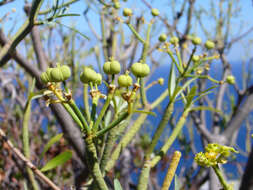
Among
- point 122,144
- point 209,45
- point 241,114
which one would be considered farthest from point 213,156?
point 241,114

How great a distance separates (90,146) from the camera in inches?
11.6

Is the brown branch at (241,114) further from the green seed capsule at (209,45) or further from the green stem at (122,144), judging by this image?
the green stem at (122,144)

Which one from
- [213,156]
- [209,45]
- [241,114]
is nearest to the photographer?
[213,156]

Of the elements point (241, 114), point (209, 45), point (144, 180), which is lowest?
point (241, 114)

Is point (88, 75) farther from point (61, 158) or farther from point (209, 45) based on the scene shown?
point (209, 45)

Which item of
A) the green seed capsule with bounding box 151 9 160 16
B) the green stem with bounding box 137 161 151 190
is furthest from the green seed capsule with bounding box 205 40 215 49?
the green stem with bounding box 137 161 151 190

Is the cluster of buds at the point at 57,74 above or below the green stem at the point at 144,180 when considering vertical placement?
above

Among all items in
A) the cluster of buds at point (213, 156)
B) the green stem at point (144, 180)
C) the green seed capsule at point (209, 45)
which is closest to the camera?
the cluster of buds at point (213, 156)

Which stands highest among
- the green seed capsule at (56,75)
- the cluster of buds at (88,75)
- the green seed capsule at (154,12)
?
the green seed capsule at (154,12)

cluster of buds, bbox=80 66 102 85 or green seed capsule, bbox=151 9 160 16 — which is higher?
green seed capsule, bbox=151 9 160 16

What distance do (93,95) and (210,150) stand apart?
0.43 feet

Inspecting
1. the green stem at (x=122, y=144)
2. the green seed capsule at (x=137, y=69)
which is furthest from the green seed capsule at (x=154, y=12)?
the green seed capsule at (x=137, y=69)

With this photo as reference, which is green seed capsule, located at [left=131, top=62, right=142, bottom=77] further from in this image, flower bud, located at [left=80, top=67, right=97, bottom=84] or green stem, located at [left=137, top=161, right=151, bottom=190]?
green stem, located at [left=137, top=161, right=151, bottom=190]

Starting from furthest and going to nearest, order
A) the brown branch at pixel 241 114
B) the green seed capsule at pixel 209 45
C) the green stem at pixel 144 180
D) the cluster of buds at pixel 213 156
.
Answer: the brown branch at pixel 241 114, the green seed capsule at pixel 209 45, the green stem at pixel 144 180, the cluster of buds at pixel 213 156
